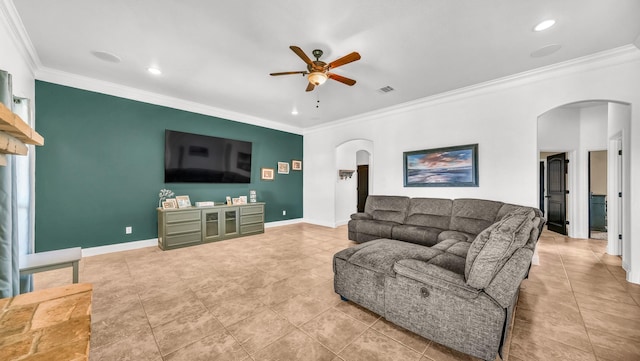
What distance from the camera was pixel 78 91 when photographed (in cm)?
377

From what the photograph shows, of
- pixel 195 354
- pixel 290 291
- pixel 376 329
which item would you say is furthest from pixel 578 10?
pixel 195 354

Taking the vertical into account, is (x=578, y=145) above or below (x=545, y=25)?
below

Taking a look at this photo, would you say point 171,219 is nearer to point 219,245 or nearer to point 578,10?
point 219,245

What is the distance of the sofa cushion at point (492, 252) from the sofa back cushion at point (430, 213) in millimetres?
2252

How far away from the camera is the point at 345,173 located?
6918mm

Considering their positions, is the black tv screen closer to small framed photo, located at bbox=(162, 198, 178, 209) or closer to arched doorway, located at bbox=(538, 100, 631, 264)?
small framed photo, located at bbox=(162, 198, 178, 209)

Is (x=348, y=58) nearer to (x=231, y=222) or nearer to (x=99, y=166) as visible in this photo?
(x=231, y=222)

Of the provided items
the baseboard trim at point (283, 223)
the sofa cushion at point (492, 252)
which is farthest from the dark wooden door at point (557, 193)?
→ the baseboard trim at point (283, 223)

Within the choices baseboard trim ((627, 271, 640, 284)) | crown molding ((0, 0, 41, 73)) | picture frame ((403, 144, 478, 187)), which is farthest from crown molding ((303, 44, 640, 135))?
crown molding ((0, 0, 41, 73))

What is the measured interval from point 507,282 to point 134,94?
18.6 ft

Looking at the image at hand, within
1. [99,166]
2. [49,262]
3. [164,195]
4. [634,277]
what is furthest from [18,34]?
[634,277]

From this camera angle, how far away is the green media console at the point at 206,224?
13.9 ft

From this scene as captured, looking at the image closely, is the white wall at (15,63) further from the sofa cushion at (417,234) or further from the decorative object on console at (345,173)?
the decorative object on console at (345,173)

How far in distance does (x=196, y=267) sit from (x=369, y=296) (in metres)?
2.51
